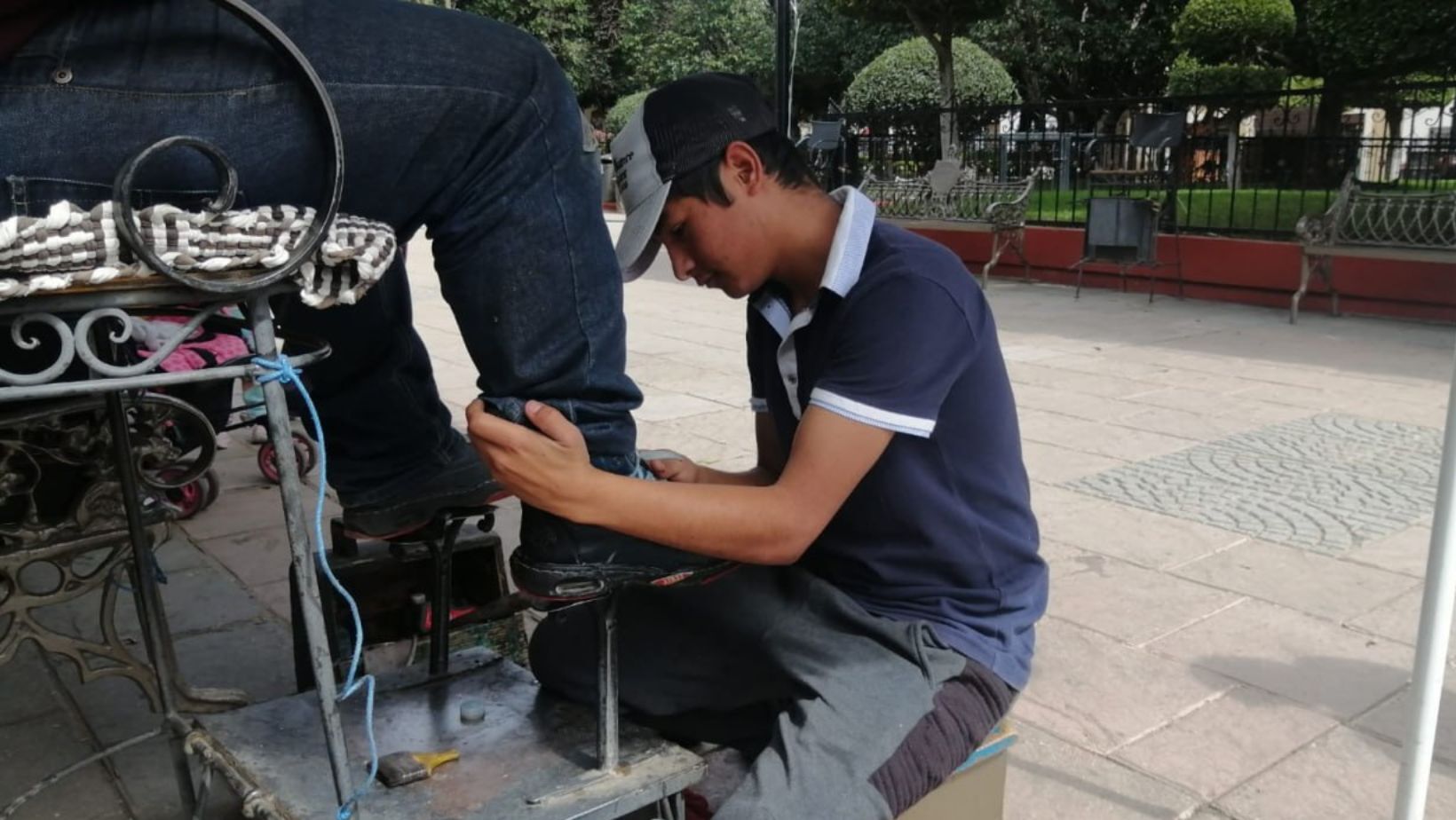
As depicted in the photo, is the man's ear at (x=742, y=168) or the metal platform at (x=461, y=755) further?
the man's ear at (x=742, y=168)

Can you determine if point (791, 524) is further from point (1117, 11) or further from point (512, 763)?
point (1117, 11)

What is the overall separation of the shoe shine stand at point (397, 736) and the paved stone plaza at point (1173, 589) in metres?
0.31

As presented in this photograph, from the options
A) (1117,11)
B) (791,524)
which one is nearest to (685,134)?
(791,524)

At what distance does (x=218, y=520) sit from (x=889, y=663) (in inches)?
128

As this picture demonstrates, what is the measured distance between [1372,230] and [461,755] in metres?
7.80

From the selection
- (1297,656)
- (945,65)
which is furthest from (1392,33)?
(1297,656)

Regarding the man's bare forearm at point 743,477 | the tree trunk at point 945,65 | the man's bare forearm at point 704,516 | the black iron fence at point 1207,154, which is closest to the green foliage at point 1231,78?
the black iron fence at point 1207,154

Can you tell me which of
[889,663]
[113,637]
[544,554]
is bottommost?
[113,637]

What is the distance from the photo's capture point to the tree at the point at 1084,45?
789 inches

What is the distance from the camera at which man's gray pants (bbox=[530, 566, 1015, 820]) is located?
5.36 ft

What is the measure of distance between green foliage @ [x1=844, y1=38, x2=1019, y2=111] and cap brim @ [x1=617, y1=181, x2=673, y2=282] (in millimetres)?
15942

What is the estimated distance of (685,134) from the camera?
1763 millimetres

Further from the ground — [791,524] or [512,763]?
[791,524]

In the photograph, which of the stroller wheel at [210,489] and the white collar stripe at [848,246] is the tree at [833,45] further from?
the white collar stripe at [848,246]
